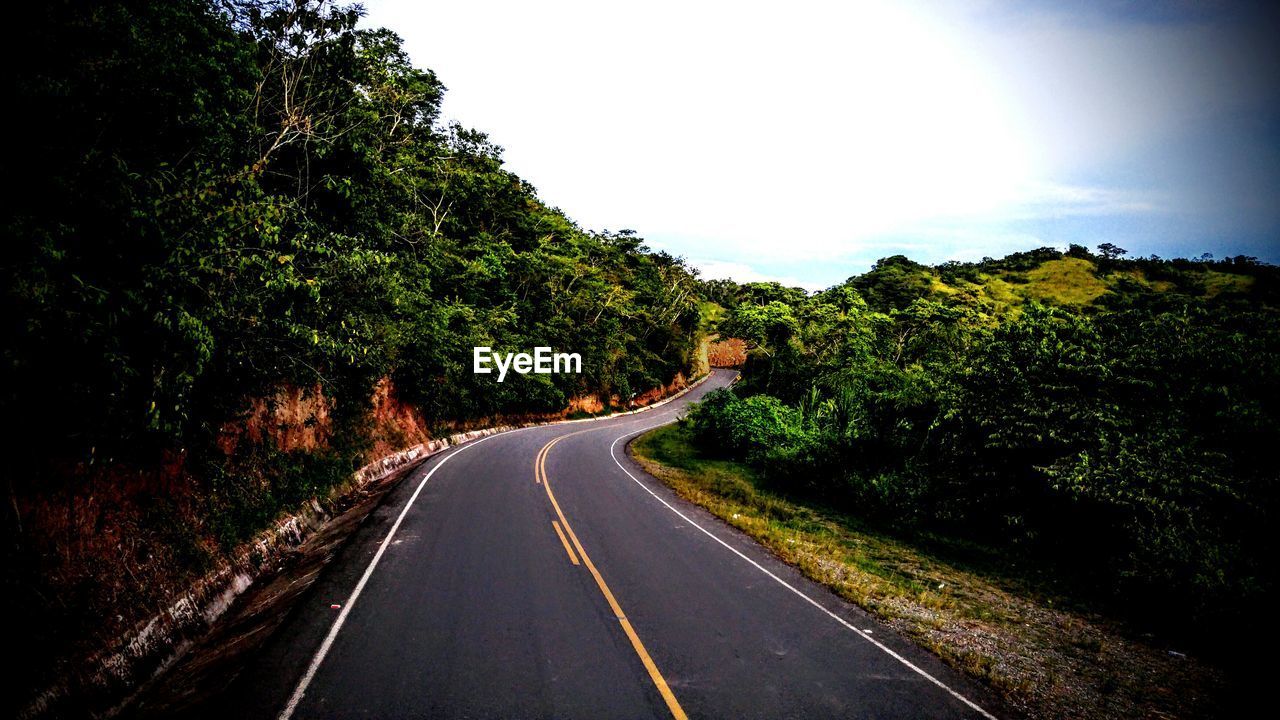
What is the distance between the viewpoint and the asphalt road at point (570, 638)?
4875mm

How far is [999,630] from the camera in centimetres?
764

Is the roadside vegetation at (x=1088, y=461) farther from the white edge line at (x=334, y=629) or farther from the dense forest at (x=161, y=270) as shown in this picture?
the dense forest at (x=161, y=270)

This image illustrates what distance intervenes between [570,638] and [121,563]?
578 centimetres

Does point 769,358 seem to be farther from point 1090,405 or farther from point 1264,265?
point 1264,265

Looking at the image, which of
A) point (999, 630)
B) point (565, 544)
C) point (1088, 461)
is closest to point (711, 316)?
point (1088, 461)

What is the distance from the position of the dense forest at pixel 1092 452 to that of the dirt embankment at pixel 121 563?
14.5m

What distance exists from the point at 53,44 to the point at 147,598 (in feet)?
20.0

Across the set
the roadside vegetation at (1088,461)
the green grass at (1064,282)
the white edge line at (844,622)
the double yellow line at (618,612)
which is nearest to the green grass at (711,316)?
the green grass at (1064,282)

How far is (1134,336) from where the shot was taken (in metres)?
11.3

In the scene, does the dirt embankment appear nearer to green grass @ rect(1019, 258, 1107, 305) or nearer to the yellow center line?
the yellow center line

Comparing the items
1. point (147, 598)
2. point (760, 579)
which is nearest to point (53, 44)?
point (147, 598)

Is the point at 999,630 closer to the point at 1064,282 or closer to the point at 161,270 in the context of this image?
the point at 161,270

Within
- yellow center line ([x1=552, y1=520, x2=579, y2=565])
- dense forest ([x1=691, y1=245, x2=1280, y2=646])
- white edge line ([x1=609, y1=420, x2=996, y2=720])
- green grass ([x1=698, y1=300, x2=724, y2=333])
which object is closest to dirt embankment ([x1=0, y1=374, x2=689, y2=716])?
yellow center line ([x1=552, y1=520, x2=579, y2=565])

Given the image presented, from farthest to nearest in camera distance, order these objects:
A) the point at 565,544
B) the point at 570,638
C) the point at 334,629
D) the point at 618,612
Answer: the point at 565,544 < the point at 618,612 < the point at 570,638 < the point at 334,629
